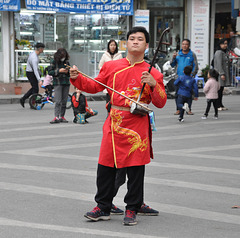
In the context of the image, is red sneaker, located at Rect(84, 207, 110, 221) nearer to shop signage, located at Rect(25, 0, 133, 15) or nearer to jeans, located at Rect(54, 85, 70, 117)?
jeans, located at Rect(54, 85, 70, 117)

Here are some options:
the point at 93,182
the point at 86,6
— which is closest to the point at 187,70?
the point at 93,182

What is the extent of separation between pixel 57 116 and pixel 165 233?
25.3ft

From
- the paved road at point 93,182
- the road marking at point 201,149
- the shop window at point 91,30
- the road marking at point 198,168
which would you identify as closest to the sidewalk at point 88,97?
the shop window at point 91,30

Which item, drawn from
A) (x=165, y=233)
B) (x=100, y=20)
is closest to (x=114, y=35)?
(x=100, y=20)

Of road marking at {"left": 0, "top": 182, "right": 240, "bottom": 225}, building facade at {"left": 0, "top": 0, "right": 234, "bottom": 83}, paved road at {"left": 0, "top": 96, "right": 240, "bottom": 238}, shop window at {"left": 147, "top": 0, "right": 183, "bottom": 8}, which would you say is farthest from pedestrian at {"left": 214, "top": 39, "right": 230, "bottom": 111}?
road marking at {"left": 0, "top": 182, "right": 240, "bottom": 225}

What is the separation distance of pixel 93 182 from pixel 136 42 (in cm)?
221

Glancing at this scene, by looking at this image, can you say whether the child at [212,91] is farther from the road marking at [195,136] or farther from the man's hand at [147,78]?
the man's hand at [147,78]

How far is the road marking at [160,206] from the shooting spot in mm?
5355

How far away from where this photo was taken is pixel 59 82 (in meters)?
12.2

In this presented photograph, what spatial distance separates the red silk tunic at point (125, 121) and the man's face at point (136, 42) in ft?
0.42

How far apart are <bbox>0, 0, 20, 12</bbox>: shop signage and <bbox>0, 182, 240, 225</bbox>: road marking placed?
14530 mm

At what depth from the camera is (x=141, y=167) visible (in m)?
5.22

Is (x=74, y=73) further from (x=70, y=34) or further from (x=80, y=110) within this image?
(x=70, y=34)

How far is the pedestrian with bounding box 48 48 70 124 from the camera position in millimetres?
12111
